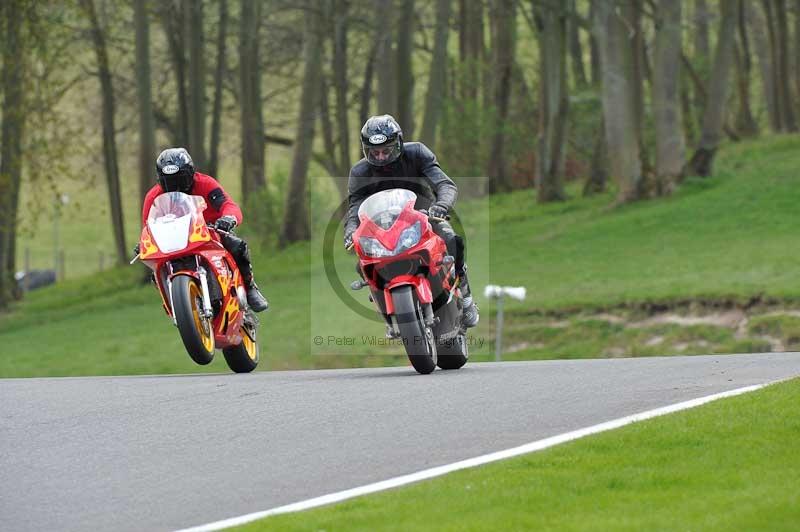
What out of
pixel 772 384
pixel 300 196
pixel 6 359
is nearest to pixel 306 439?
pixel 772 384

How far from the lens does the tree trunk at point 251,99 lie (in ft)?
145

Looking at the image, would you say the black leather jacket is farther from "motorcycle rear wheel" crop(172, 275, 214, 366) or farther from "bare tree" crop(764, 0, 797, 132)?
"bare tree" crop(764, 0, 797, 132)

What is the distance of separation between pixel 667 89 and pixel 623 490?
3183 centimetres

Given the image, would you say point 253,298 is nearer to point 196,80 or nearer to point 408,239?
point 408,239

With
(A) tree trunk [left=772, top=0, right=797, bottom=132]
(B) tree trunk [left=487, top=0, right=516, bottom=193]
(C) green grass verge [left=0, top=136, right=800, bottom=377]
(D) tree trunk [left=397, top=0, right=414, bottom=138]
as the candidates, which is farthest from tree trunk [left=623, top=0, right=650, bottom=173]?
(B) tree trunk [left=487, top=0, right=516, bottom=193]

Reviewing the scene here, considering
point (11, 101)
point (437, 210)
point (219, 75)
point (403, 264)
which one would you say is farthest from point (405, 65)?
point (403, 264)

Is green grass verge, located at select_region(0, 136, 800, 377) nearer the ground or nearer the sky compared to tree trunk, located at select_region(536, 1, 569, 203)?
nearer the ground

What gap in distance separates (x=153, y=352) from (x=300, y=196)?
13666mm

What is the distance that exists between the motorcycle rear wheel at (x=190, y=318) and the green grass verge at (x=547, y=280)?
32.1ft

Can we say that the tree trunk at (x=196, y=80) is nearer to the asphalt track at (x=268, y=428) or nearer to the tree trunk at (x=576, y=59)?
the tree trunk at (x=576, y=59)

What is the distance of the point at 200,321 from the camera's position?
1478 centimetres

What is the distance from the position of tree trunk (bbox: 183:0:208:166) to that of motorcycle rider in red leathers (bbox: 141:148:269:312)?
28102 millimetres

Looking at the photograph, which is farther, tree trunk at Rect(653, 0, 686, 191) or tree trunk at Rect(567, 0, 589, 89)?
tree trunk at Rect(567, 0, 589, 89)

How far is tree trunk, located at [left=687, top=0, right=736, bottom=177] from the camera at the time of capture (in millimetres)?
40594
